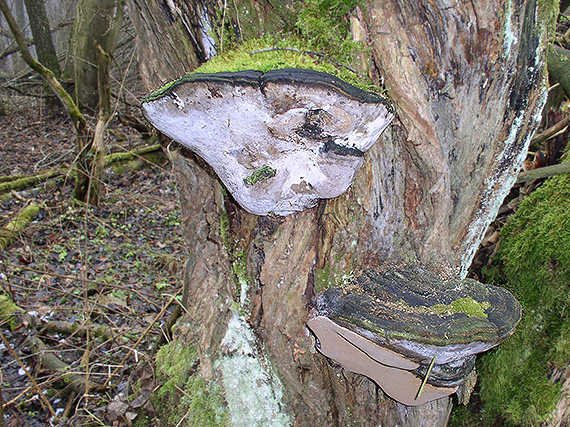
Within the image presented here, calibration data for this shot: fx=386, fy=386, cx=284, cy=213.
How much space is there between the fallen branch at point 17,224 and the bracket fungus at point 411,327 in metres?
5.21

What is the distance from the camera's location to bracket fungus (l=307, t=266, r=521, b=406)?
53.4 inches

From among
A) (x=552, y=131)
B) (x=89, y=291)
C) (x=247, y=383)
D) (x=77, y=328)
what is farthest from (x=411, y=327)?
(x=89, y=291)

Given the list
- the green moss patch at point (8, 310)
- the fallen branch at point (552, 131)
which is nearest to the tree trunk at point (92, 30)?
the green moss patch at point (8, 310)

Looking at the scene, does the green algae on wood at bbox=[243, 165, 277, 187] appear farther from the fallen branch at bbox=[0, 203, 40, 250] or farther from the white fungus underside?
the fallen branch at bbox=[0, 203, 40, 250]

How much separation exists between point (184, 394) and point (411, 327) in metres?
1.45

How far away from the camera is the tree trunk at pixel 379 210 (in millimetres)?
1565

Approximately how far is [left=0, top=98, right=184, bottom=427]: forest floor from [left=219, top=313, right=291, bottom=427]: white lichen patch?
81 centimetres

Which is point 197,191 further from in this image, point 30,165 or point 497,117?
point 30,165

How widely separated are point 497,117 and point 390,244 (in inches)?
29.7

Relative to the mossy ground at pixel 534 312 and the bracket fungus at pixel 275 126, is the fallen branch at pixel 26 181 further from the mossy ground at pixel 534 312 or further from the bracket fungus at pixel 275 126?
the mossy ground at pixel 534 312

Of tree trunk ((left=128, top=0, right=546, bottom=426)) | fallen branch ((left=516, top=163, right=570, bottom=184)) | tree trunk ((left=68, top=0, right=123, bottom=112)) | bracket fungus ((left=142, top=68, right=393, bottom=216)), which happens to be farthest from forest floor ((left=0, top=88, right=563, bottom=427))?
bracket fungus ((left=142, top=68, right=393, bottom=216))

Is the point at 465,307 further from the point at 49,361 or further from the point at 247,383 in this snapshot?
the point at 49,361

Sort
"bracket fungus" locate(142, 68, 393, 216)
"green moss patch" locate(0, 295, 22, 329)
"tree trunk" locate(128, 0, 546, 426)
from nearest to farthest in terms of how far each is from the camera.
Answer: "bracket fungus" locate(142, 68, 393, 216)
"tree trunk" locate(128, 0, 546, 426)
"green moss patch" locate(0, 295, 22, 329)

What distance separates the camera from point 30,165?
8203 millimetres
